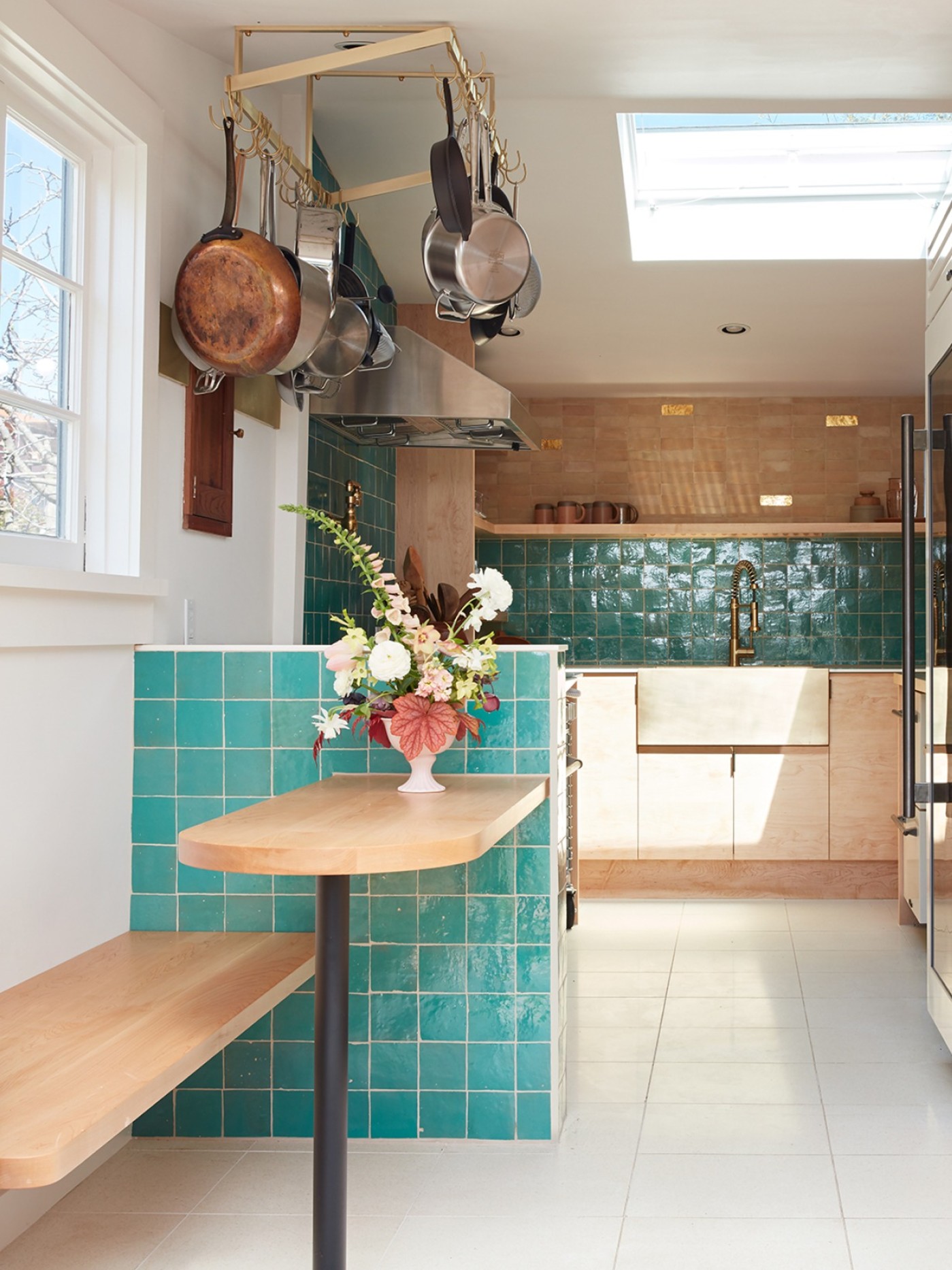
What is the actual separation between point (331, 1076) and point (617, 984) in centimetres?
201

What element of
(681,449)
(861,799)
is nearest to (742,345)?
(681,449)

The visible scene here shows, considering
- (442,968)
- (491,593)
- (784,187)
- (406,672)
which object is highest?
(784,187)

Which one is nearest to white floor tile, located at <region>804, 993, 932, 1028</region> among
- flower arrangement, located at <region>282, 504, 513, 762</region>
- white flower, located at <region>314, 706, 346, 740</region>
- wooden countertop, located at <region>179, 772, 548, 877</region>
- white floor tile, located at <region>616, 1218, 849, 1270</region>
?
white floor tile, located at <region>616, 1218, 849, 1270</region>

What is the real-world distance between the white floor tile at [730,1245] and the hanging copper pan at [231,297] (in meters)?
1.96

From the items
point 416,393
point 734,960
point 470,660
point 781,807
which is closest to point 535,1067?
point 470,660

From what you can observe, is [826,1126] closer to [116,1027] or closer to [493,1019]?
[493,1019]

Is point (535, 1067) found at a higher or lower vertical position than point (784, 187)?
lower

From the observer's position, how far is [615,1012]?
3600 millimetres

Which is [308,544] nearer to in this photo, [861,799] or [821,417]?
[861,799]

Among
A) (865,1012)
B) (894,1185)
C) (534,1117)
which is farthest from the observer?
(865,1012)

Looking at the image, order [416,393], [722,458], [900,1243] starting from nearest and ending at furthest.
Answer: [900,1243] < [416,393] < [722,458]

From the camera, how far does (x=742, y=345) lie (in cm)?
556

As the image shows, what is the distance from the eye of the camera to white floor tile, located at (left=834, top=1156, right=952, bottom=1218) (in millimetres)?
2326

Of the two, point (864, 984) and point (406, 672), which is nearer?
point (406, 672)
